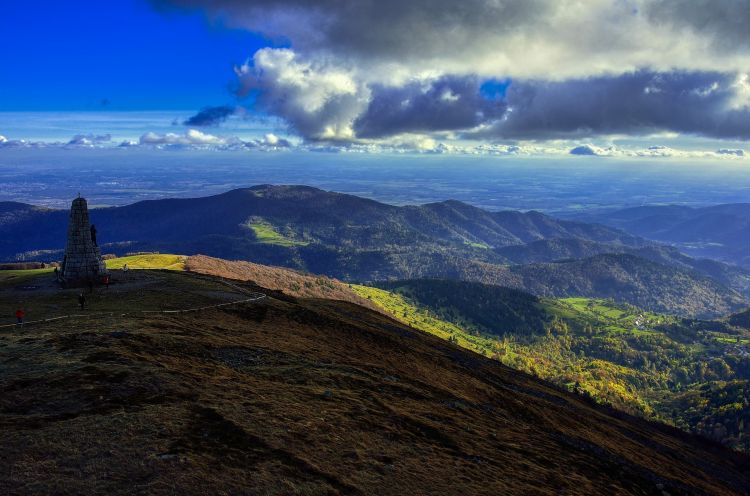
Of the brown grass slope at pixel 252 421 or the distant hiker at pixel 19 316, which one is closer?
the brown grass slope at pixel 252 421

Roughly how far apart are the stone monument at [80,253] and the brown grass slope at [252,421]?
4.61 metres

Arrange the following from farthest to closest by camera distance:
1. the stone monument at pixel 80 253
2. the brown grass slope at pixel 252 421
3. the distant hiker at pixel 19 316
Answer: the stone monument at pixel 80 253
the distant hiker at pixel 19 316
the brown grass slope at pixel 252 421

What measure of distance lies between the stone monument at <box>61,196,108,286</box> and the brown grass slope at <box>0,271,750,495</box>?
4.61 m

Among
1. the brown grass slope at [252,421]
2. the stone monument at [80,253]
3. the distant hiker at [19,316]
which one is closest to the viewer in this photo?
the brown grass slope at [252,421]

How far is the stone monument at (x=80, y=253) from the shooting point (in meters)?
68.1

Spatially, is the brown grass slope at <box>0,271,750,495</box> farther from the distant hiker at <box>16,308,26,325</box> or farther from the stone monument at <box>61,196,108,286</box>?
the stone monument at <box>61,196,108,286</box>

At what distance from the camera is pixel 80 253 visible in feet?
230

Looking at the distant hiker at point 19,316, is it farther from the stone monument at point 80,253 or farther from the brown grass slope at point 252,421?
the stone monument at point 80,253

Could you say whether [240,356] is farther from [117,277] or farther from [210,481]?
[117,277]

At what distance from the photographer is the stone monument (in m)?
68.1

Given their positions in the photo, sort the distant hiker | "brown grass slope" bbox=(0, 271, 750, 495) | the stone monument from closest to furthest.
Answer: "brown grass slope" bbox=(0, 271, 750, 495)
the distant hiker
the stone monument

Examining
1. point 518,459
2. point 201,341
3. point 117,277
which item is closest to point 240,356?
point 201,341

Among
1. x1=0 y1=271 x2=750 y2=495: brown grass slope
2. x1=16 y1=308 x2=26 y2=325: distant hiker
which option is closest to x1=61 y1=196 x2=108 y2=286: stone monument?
x1=0 y1=271 x2=750 y2=495: brown grass slope

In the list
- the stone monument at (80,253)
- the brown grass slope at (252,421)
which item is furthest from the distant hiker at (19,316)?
the stone monument at (80,253)
